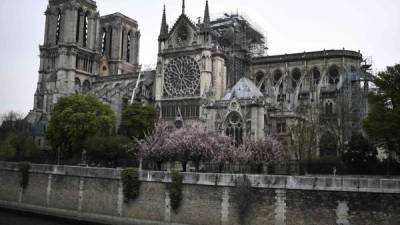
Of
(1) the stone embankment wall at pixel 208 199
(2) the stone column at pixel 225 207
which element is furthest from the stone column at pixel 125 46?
(2) the stone column at pixel 225 207

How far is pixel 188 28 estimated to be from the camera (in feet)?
211

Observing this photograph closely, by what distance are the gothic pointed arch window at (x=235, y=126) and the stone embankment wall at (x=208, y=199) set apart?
2125 cm

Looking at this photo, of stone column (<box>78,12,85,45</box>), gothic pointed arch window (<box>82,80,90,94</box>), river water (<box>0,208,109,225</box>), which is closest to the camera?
river water (<box>0,208,109,225</box>)

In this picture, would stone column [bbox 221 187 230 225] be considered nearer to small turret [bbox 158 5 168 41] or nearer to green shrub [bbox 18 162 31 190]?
green shrub [bbox 18 162 31 190]

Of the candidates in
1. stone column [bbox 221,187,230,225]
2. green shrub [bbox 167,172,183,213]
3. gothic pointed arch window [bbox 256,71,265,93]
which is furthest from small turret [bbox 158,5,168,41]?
stone column [bbox 221,187,230,225]

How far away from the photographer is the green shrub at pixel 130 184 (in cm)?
3003

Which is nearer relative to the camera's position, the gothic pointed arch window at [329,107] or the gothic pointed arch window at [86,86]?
the gothic pointed arch window at [329,107]

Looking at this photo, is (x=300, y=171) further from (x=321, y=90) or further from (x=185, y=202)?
(x=321, y=90)

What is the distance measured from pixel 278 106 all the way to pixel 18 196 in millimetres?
30663

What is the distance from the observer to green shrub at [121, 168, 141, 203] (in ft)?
98.5

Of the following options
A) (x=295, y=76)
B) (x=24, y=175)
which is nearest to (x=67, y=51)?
(x=295, y=76)

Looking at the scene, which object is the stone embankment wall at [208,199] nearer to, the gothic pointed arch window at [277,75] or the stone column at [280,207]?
the stone column at [280,207]

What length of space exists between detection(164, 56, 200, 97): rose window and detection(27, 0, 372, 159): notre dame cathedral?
132 millimetres

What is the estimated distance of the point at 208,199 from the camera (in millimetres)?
26703
